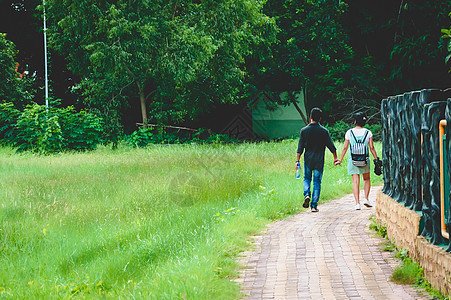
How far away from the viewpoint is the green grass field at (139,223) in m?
7.24

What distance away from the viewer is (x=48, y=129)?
27203 mm

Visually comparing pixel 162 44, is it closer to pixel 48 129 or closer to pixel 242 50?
pixel 242 50

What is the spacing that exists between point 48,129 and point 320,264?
864 inches

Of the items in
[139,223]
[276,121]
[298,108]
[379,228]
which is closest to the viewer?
[379,228]

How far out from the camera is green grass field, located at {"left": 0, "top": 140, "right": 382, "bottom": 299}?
7238 mm

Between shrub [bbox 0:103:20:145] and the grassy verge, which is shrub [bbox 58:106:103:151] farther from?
the grassy verge

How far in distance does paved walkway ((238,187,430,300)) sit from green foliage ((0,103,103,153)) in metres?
19.3

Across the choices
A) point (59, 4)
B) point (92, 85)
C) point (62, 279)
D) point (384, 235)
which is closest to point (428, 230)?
point (384, 235)

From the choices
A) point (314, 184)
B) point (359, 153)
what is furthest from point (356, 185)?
point (314, 184)

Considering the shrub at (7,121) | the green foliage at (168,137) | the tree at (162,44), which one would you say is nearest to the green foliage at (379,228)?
the tree at (162,44)

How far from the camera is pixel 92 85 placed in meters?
30.4

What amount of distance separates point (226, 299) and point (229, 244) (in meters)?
2.32

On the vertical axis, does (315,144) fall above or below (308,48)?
below

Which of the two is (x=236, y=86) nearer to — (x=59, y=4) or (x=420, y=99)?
(x=59, y=4)
